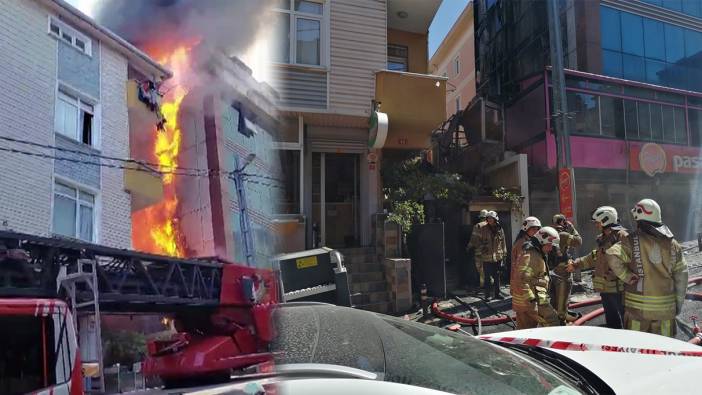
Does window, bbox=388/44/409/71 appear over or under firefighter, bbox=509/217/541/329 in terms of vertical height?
over

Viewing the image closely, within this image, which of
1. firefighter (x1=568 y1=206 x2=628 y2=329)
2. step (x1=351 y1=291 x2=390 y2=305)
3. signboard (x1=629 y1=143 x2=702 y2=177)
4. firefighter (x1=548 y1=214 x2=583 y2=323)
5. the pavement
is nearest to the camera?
firefighter (x1=568 y1=206 x2=628 y2=329)

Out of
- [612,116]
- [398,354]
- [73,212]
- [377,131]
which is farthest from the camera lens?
[612,116]

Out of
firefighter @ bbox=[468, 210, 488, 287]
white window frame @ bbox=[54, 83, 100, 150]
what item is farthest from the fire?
firefighter @ bbox=[468, 210, 488, 287]

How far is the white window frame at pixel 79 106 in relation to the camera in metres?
1.03

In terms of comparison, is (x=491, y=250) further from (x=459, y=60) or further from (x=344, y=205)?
(x=459, y=60)

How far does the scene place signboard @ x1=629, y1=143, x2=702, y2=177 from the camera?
457 inches

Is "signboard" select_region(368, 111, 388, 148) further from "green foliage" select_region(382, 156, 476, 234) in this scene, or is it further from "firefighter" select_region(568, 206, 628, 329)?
"firefighter" select_region(568, 206, 628, 329)

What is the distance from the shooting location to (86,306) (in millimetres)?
895

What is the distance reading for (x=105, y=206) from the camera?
3.46ft

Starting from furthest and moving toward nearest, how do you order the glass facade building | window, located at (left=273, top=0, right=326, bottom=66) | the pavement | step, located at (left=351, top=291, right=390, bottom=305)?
the glass facade building, step, located at (left=351, top=291, right=390, bottom=305), the pavement, window, located at (left=273, top=0, right=326, bottom=66)

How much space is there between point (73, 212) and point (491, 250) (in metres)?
6.99

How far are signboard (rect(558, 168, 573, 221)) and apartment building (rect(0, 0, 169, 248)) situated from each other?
7.42 metres

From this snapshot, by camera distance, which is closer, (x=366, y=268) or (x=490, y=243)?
(x=366, y=268)

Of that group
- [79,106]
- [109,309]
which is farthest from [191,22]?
[109,309]
